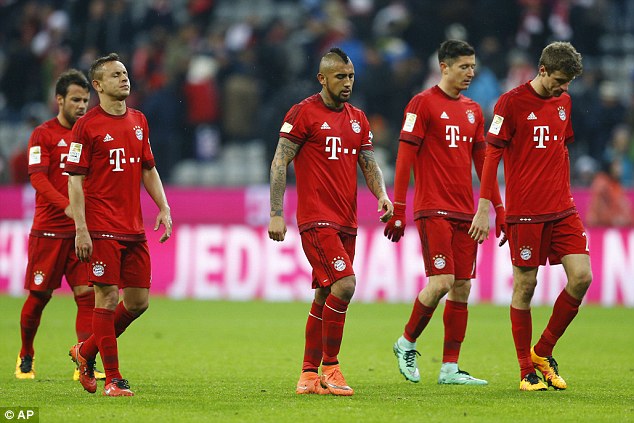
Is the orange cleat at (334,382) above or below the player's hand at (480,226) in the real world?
below

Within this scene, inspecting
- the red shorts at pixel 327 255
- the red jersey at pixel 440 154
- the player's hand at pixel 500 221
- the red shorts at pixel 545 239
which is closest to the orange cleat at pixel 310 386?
the red shorts at pixel 327 255

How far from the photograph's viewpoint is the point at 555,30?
72.1 feet

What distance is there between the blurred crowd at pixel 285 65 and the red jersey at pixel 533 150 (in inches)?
403

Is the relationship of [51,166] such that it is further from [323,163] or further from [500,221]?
[500,221]

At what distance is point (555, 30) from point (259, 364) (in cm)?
1285

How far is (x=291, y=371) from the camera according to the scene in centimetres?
1052

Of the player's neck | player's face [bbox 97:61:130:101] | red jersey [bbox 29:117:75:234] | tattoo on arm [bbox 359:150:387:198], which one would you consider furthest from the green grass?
player's face [bbox 97:61:130:101]

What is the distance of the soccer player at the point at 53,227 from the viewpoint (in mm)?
10250

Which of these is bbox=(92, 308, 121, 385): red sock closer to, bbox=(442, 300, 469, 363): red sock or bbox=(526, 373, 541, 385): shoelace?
bbox=(442, 300, 469, 363): red sock

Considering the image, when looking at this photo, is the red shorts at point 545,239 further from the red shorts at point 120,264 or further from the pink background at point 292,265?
the pink background at point 292,265

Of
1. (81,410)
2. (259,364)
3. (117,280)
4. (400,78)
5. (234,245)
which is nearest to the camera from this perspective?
(81,410)

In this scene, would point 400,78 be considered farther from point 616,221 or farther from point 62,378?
point 62,378

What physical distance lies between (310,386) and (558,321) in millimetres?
2027

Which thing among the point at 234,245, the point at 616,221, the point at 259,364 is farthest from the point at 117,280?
the point at 616,221
